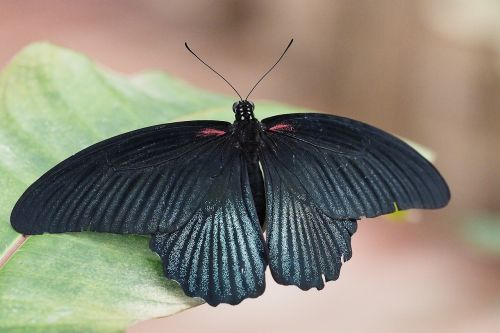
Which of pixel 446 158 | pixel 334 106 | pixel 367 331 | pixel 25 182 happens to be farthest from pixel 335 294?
pixel 25 182

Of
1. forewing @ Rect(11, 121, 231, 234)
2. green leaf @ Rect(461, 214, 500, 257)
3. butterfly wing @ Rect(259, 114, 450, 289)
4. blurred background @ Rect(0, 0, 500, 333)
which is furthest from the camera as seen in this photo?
blurred background @ Rect(0, 0, 500, 333)

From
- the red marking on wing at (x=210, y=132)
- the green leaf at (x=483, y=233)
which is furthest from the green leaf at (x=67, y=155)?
the green leaf at (x=483, y=233)

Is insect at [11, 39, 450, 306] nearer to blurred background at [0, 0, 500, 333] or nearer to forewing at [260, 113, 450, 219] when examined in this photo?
forewing at [260, 113, 450, 219]

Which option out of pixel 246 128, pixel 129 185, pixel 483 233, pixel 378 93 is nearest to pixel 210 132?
pixel 246 128

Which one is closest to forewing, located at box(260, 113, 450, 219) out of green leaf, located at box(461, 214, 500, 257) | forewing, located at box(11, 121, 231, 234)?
forewing, located at box(11, 121, 231, 234)

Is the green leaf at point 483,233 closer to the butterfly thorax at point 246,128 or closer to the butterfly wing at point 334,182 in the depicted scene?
the butterfly wing at point 334,182

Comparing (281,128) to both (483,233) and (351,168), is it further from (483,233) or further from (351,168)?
(483,233)
